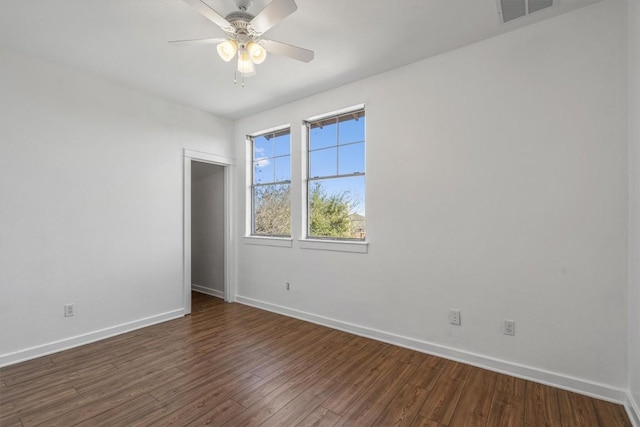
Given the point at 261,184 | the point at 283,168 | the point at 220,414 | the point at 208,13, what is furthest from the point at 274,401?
the point at 261,184

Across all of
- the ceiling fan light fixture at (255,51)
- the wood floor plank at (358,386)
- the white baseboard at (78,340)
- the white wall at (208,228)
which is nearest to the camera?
the wood floor plank at (358,386)

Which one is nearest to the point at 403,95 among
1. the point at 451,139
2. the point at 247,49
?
the point at 451,139

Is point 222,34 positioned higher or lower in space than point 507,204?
higher

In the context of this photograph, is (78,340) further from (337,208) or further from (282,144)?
(282,144)

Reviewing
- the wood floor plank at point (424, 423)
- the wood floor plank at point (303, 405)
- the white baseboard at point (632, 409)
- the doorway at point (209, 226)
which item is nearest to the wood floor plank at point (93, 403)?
the wood floor plank at point (303, 405)

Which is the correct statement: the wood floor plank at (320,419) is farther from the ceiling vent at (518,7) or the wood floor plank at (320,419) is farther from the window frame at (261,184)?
the ceiling vent at (518,7)

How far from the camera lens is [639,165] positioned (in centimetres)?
180

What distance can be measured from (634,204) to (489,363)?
5.21 feet

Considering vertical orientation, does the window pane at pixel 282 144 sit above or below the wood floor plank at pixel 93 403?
above

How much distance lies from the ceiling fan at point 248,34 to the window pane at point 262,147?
2030 mm

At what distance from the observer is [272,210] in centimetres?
430

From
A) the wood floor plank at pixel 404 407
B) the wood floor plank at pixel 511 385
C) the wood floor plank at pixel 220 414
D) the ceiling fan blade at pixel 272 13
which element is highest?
the ceiling fan blade at pixel 272 13

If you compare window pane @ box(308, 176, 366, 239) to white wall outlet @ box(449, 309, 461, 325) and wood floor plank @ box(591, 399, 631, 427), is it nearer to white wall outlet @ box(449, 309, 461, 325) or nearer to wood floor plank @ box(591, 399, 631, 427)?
white wall outlet @ box(449, 309, 461, 325)

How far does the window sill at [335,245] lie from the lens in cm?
326
